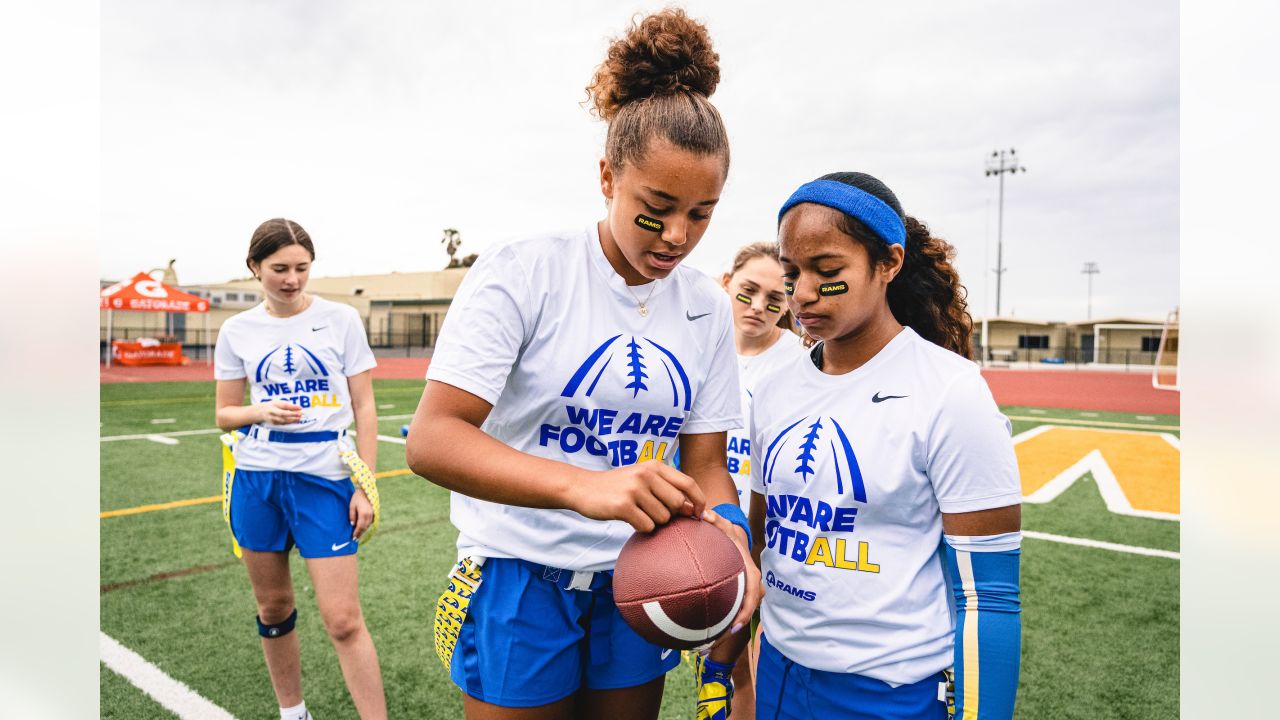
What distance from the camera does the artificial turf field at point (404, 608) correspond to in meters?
3.80

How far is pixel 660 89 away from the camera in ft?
5.62

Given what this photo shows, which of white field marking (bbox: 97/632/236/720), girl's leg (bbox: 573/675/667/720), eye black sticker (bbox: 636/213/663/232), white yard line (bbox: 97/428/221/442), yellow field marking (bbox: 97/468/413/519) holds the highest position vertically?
eye black sticker (bbox: 636/213/663/232)

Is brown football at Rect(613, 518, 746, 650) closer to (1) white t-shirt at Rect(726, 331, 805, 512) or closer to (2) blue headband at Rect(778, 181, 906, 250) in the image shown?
(2) blue headband at Rect(778, 181, 906, 250)

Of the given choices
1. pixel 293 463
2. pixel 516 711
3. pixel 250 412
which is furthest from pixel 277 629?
pixel 516 711

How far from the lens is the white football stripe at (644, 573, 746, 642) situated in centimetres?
153

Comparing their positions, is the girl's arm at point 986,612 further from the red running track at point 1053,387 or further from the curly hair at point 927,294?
the red running track at point 1053,387

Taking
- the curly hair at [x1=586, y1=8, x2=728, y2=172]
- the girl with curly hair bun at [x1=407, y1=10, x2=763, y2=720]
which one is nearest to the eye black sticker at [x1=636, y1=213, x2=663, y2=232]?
the girl with curly hair bun at [x1=407, y1=10, x2=763, y2=720]

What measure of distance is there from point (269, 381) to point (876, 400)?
2860 millimetres

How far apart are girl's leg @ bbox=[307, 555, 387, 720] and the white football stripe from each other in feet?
6.70

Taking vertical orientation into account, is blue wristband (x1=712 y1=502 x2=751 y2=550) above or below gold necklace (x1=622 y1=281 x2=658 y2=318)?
below

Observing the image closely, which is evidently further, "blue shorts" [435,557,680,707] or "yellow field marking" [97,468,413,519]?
"yellow field marking" [97,468,413,519]

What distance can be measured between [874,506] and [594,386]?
2.34ft

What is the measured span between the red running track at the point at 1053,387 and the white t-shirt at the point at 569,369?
1918 centimetres

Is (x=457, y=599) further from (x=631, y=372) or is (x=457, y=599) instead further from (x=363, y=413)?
(x=363, y=413)
